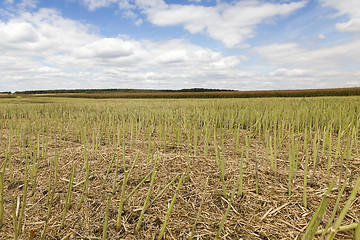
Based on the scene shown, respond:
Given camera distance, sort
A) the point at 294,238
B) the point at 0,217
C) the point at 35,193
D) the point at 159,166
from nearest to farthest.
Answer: the point at 294,238 < the point at 0,217 < the point at 35,193 < the point at 159,166

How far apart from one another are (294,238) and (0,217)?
2.18 metres

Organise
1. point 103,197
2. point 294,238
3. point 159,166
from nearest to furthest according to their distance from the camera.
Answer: point 294,238
point 103,197
point 159,166

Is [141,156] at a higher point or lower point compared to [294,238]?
higher

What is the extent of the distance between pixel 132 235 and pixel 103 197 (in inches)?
21.1

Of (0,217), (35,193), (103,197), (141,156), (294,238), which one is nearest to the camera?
(294,238)

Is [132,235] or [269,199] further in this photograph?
[269,199]

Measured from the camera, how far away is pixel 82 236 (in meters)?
1.48

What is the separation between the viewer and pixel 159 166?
228 cm

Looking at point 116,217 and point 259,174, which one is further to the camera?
point 259,174

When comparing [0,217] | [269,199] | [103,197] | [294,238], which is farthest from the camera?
[103,197]

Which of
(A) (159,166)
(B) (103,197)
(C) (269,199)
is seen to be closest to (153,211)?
(B) (103,197)

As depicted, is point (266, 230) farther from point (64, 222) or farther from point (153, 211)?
point (64, 222)

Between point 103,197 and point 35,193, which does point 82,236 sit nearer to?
point 103,197

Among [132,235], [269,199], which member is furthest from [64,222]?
[269,199]
